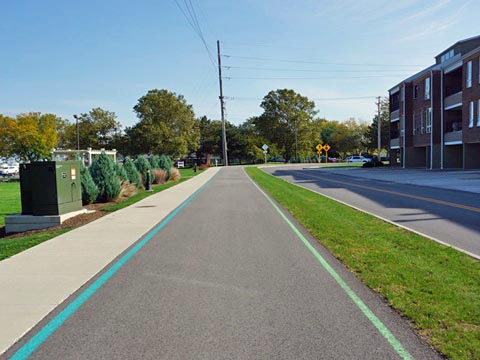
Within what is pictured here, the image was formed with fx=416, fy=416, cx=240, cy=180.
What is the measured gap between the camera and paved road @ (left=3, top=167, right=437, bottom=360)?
148 inches

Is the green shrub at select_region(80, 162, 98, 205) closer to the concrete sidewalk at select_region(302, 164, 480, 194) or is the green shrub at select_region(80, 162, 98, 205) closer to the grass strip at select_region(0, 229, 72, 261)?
the grass strip at select_region(0, 229, 72, 261)

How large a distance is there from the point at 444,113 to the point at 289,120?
53.1 metres

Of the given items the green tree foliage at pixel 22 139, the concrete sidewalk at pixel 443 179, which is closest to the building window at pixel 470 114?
the concrete sidewalk at pixel 443 179

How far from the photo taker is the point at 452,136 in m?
36.9

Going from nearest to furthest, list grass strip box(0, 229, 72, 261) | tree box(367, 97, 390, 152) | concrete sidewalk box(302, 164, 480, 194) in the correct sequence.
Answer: grass strip box(0, 229, 72, 261) < concrete sidewalk box(302, 164, 480, 194) < tree box(367, 97, 390, 152)

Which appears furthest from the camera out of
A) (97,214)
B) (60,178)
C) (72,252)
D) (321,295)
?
(97,214)

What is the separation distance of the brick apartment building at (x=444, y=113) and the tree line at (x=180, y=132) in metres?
33.8

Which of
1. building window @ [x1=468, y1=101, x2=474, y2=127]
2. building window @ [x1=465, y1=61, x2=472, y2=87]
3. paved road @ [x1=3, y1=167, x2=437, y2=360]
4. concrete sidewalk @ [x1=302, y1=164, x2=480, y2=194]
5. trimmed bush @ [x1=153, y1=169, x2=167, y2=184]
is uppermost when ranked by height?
building window @ [x1=465, y1=61, x2=472, y2=87]

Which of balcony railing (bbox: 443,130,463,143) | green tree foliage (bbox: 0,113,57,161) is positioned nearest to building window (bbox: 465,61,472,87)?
balcony railing (bbox: 443,130,463,143)

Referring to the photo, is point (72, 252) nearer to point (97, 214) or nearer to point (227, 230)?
point (227, 230)

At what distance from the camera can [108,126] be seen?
7238cm

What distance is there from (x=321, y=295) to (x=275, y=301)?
627 millimetres

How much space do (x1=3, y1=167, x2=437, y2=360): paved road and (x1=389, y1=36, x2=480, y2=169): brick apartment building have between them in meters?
32.0

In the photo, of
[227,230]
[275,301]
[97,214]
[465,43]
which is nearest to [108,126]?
[465,43]
